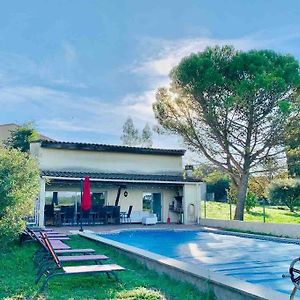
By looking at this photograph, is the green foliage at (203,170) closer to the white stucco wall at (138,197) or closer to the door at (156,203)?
the white stucco wall at (138,197)

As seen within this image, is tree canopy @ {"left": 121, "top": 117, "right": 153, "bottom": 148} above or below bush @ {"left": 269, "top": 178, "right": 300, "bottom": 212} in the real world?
above

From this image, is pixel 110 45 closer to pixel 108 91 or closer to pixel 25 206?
pixel 108 91

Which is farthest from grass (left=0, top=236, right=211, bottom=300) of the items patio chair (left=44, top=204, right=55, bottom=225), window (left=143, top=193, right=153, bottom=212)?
window (left=143, top=193, right=153, bottom=212)

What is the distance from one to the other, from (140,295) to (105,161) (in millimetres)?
19252

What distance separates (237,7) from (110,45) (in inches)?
248

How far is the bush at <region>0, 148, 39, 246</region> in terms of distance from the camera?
10547mm

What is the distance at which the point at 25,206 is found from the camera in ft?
37.8

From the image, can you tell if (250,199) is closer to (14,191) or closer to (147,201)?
(147,201)

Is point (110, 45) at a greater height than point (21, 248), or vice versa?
point (110, 45)

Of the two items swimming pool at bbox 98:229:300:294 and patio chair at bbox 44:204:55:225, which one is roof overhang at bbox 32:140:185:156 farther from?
swimming pool at bbox 98:229:300:294

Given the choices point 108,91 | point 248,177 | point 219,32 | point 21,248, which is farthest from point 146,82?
point 21,248

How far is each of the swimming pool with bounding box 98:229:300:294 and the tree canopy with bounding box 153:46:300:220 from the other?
5721 millimetres

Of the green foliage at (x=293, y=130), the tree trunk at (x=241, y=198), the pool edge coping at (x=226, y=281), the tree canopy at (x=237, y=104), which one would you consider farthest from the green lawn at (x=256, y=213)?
the pool edge coping at (x=226, y=281)

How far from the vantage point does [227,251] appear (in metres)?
15.2
